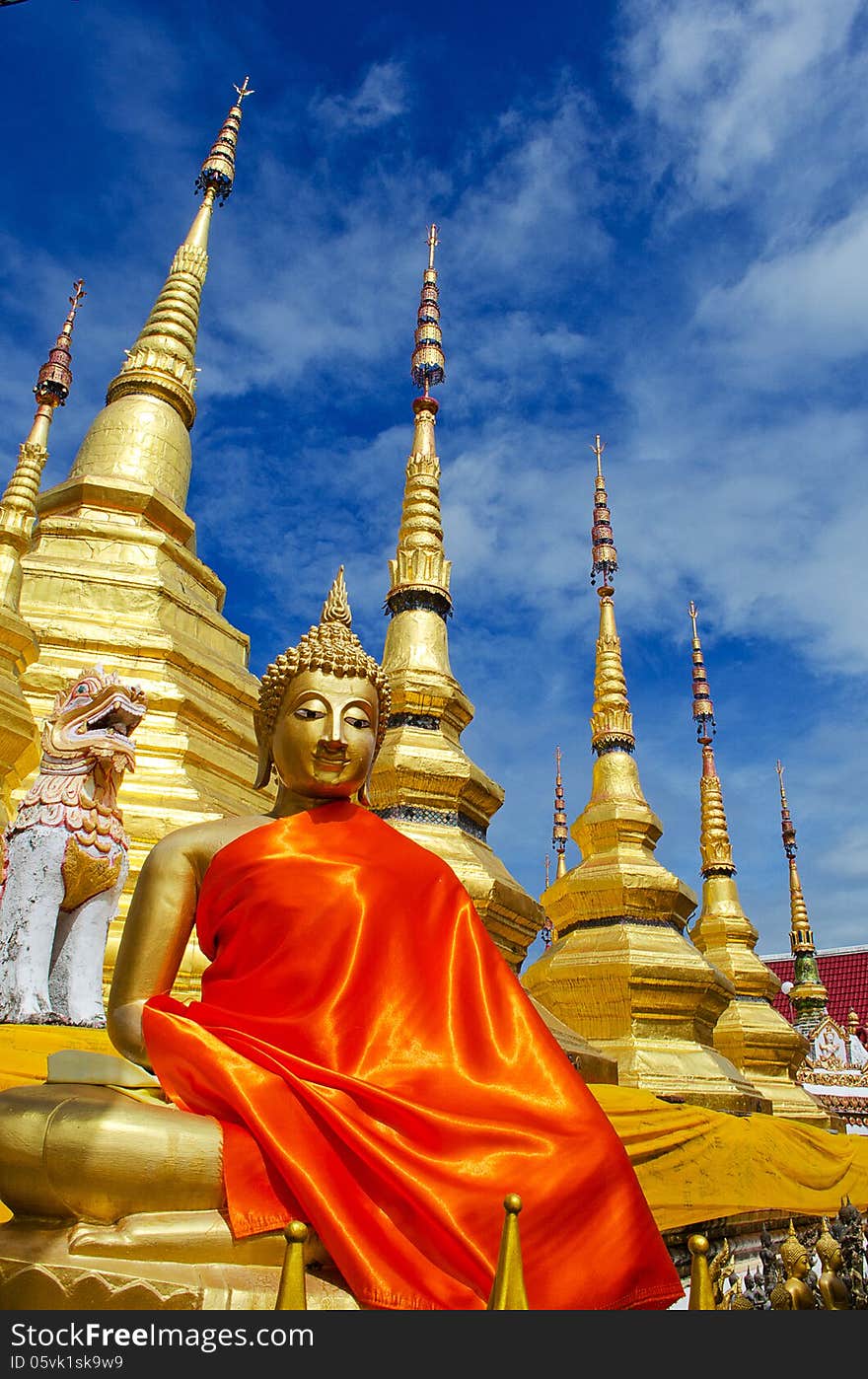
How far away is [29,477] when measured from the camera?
7469mm

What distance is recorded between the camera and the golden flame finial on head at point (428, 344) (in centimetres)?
876

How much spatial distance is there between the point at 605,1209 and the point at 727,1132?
328cm

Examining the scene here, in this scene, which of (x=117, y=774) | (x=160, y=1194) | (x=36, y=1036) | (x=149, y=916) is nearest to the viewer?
(x=160, y=1194)

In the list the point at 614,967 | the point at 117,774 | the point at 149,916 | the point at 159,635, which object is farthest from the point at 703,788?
the point at 149,916

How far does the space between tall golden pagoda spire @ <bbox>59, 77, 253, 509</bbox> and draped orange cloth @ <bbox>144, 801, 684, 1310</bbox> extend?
21.2ft

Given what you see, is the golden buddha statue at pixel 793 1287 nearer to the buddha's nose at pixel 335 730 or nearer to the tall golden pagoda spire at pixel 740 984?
the buddha's nose at pixel 335 730

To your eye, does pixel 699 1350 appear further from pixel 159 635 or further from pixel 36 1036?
pixel 159 635

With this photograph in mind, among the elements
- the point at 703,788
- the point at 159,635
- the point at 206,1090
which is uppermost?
the point at 703,788

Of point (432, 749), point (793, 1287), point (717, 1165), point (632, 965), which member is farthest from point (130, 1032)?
point (632, 965)

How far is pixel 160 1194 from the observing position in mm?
1688

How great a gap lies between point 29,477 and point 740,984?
32.4 feet

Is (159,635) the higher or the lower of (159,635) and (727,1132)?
the higher

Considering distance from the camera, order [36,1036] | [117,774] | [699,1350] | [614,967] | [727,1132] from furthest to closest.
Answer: [614,967] < [727,1132] < [117,774] < [36,1036] < [699,1350]

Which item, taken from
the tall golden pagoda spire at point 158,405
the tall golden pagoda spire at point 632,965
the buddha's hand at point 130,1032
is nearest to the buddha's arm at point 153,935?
the buddha's hand at point 130,1032
